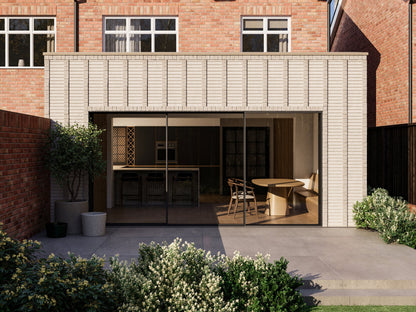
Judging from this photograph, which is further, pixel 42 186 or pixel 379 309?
pixel 42 186

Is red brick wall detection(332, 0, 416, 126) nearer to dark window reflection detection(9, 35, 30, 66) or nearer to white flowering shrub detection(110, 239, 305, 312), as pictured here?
white flowering shrub detection(110, 239, 305, 312)

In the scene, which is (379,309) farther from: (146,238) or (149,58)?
(149,58)

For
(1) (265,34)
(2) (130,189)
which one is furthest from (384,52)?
(2) (130,189)

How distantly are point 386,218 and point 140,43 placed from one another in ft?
23.5

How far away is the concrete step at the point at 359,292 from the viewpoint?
4.47 m

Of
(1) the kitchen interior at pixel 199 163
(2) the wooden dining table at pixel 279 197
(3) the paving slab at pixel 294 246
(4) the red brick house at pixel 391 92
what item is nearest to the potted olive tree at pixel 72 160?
(3) the paving slab at pixel 294 246

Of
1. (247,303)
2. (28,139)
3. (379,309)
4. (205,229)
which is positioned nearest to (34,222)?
(28,139)

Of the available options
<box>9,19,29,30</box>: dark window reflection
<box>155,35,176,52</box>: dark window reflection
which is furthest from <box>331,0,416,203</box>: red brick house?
<box>9,19,29,30</box>: dark window reflection

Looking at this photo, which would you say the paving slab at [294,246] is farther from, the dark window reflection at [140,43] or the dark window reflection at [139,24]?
the dark window reflection at [139,24]

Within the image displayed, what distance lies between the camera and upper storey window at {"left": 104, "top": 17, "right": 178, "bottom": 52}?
962 cm

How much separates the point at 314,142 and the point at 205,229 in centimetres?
344

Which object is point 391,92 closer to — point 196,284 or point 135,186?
point 135,186

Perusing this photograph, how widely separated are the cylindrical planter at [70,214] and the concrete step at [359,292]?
480 centimetres

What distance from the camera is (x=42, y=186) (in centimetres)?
770
